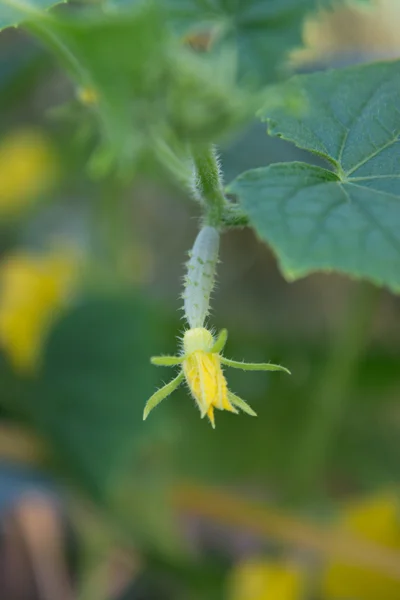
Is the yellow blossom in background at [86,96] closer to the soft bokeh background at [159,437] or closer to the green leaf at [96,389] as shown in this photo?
the soft bokeh background at [159,437]

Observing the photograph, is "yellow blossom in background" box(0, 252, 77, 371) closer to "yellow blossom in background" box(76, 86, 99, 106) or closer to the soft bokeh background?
the soft bokeh background

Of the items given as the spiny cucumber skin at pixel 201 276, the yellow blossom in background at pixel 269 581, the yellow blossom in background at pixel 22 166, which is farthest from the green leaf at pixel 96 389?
the spiny cucumber skin at pixel 201 276

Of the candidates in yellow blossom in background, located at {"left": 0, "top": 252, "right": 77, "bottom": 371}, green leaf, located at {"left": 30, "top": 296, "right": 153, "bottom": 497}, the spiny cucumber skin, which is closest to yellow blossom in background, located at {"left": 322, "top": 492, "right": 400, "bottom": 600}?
green leaf, located at {"left": 30, "top": 296, "right": 153, "bottom": 497}

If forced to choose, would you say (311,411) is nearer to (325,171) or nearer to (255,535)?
(255,535)

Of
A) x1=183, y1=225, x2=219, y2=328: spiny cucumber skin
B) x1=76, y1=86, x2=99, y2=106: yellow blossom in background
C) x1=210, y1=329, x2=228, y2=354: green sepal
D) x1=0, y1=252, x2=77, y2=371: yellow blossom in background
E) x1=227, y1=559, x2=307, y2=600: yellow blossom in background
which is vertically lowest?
x1=227, y1=559, x2=307, y2=600: yellow blossom in background

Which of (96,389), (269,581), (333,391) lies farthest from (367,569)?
(96,389)

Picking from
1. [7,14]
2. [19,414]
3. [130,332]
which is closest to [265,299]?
[130,332]

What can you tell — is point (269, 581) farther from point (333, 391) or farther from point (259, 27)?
point (259, 27)
